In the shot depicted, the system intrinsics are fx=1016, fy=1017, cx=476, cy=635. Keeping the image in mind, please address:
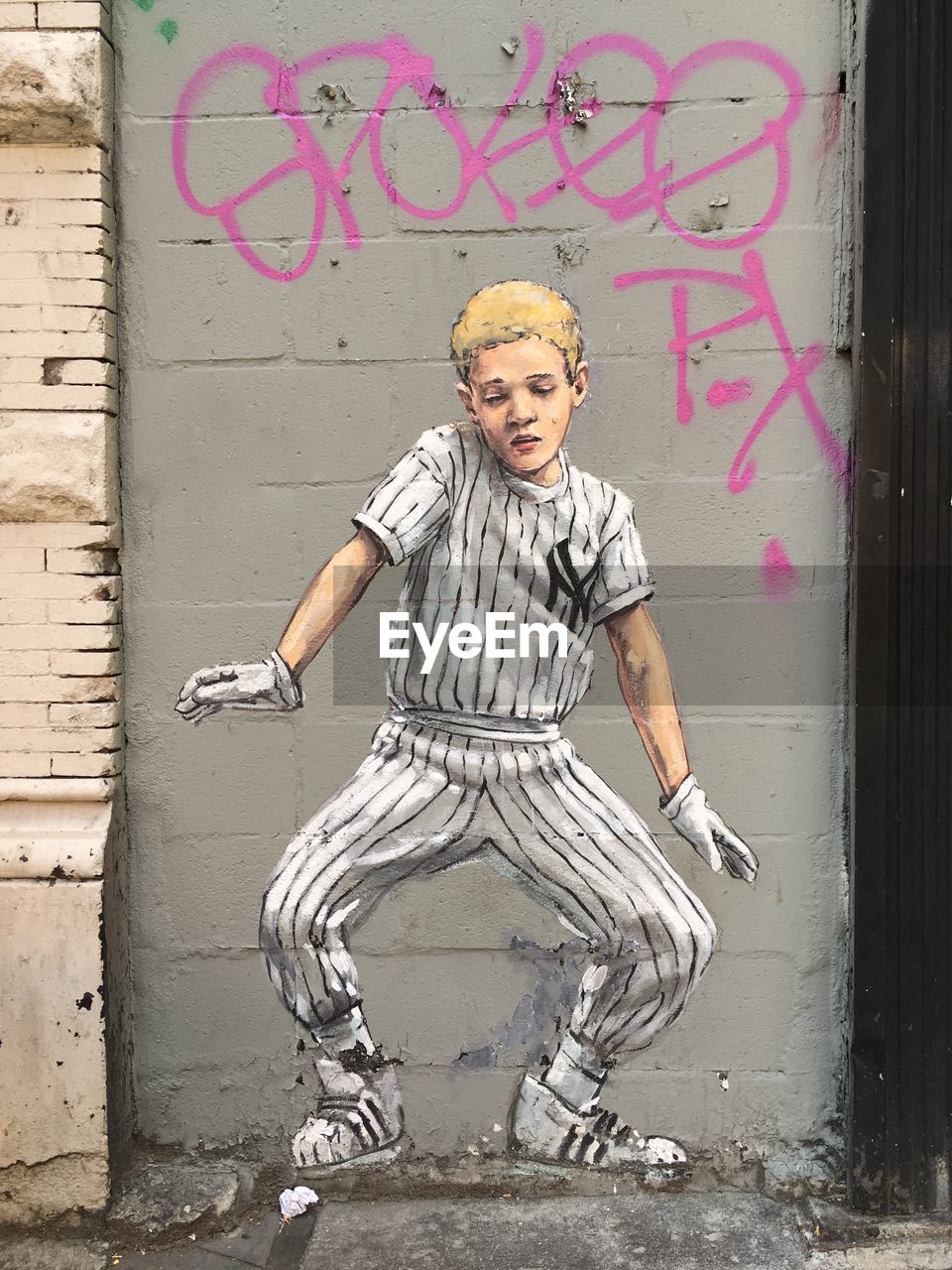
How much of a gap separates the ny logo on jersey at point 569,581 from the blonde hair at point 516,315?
562mm

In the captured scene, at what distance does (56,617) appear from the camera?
8.80 ft

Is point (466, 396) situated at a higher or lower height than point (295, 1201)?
higher

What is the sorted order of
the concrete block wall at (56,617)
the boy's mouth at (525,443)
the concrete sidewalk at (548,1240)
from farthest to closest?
the boy's mouth at (525,443) < the concrete block wall at (56,617) < the concrete sidewalk at (548,1240)

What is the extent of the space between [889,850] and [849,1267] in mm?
1022

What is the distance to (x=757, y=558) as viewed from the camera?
2.75 m

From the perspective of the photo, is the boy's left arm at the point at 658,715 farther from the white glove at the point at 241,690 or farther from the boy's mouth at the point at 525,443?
the white glove at the point at 241,690

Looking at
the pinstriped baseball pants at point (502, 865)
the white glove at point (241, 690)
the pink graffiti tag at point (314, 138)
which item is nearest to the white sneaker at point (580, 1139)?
the pinstriped baseball pants at point (502, 865)

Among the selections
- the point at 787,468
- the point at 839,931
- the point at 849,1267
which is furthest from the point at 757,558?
the point at 849,1267

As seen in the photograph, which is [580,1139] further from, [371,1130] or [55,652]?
[55,652]

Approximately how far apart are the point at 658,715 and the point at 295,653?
100 cm

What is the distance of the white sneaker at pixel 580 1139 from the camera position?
2.79 m

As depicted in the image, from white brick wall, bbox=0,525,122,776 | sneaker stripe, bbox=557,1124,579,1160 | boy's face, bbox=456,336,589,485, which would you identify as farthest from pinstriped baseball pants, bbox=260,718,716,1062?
boy's face, bbox=456,336,589,485

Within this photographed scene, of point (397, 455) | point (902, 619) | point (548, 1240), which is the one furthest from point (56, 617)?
point (902, 619)

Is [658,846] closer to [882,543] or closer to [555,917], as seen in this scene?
[555,917]
